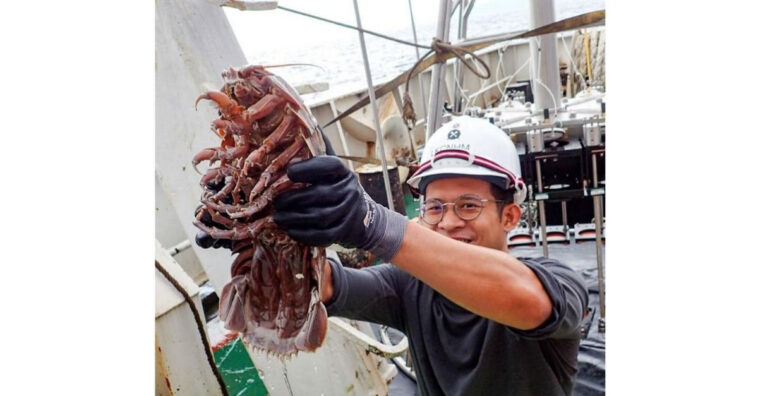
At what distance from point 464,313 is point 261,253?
2.46ft

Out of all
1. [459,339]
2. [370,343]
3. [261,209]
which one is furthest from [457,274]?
[370,343]

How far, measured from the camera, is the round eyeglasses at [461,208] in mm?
1969

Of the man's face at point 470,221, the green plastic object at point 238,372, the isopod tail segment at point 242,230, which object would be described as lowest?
the green plastic object at point 238,372

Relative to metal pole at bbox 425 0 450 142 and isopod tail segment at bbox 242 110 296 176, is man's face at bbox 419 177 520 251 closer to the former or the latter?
isopod tail segment at bbox 242 110 296 176

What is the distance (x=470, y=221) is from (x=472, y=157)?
0.22 metres

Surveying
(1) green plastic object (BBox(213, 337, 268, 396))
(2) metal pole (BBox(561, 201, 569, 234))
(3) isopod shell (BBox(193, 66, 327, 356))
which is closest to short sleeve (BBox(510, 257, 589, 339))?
(3) isopod shell (BBox(193, 66, 327, 356))

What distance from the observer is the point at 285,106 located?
4.58ft

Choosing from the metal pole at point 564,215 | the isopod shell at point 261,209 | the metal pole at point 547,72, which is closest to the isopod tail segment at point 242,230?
the isopod shell at point 261,209

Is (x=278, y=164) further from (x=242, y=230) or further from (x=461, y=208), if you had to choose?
(x=461, y=208)

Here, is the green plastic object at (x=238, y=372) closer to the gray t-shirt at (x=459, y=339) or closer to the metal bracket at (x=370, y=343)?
the metal bracket at (x=370, y=343)

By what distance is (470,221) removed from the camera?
6.41ft

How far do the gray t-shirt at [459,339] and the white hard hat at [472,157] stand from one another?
313mm

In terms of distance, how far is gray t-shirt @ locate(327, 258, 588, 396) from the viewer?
1.86 meters

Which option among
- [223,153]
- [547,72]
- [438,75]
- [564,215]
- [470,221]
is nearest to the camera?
[223,153]
